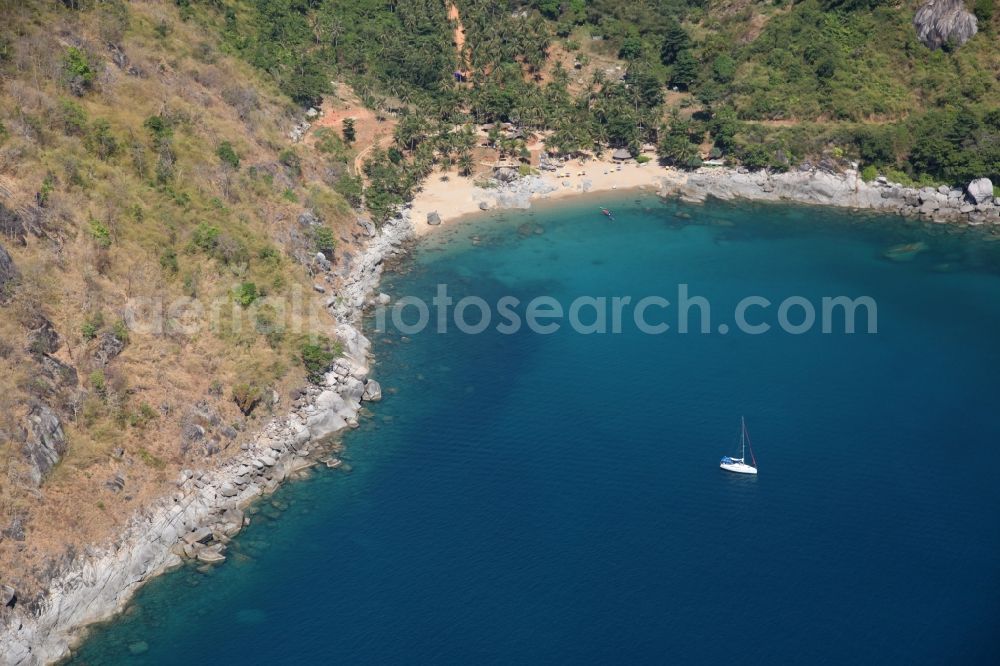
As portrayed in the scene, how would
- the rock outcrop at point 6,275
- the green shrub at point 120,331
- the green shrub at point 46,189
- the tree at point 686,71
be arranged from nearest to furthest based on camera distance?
1. the rock outcrop at point 6,275
2. the green shrub at point 120,331
3. the green shrub at point 46,189
4. the tree at point 686,71

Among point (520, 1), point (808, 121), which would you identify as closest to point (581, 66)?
point (520, 1)

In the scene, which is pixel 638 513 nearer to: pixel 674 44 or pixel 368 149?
pixel 368 149

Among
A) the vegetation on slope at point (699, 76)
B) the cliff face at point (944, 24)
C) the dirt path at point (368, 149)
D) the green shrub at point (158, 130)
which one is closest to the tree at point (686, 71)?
the vegetation on slope at point (699, 76)

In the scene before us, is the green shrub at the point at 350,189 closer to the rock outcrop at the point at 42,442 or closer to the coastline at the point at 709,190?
the coastline at the point at 709,190

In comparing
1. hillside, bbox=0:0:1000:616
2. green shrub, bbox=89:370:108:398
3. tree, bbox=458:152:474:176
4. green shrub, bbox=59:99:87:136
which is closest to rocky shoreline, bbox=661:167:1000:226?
hillside, bbox=0:0:1000:616

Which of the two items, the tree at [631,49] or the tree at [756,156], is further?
the tree at [631,49]

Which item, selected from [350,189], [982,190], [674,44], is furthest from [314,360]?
[674,44]

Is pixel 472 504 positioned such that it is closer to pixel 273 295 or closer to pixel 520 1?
pixel 273 295
